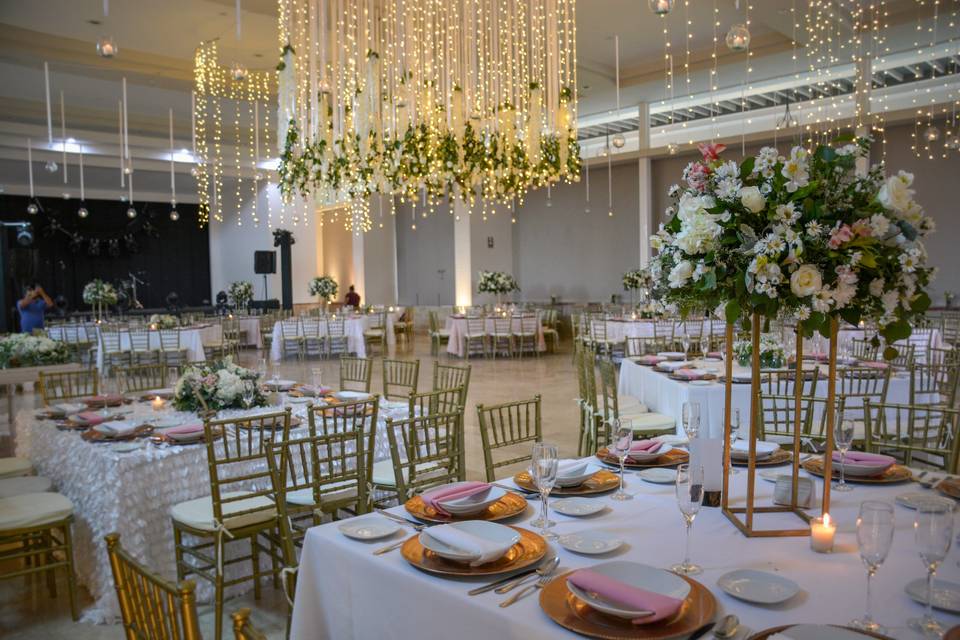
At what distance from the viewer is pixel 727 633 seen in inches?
60.7

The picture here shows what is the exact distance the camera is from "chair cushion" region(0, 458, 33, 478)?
14.6 ft

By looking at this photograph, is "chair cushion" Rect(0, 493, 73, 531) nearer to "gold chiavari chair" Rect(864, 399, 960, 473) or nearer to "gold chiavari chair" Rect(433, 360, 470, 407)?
"gold chiavari chair" Rect(433, 360, 470, 407)

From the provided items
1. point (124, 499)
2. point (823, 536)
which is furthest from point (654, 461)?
point (124, 499)

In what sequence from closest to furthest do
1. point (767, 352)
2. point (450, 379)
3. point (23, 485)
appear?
1. point (23, 485)
2. point (767, 352)
3. point (450, 379)

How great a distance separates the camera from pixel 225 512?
3.60 m

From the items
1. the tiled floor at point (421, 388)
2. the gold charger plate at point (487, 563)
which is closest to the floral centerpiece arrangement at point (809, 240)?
the gold charger plate at point (487, 563)

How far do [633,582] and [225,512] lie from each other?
241 cm

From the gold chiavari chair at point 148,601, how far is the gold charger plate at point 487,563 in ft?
1.91

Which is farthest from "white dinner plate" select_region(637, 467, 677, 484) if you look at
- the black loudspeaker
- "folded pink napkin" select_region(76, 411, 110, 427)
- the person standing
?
the black loudspeaker

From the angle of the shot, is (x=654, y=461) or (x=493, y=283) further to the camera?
(x=493, y=283)

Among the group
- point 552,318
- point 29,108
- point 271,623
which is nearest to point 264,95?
point 29,108

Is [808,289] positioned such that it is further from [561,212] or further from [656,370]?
[561,212]

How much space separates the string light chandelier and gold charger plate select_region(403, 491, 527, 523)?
4.61 metres

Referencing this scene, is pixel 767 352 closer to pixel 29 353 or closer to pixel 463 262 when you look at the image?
pixel 29 353
